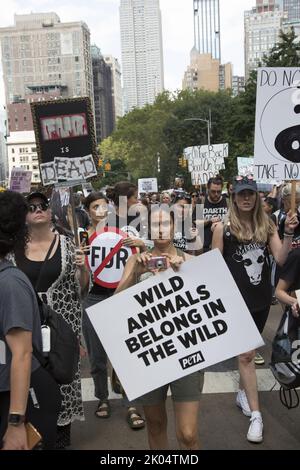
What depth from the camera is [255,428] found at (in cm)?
360

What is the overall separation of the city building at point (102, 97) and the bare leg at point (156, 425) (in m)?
144

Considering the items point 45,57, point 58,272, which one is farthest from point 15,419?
point 45,57

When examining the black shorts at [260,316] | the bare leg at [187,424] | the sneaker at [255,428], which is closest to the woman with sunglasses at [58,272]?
the bare leg at [187,424]

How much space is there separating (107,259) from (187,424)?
175 cm

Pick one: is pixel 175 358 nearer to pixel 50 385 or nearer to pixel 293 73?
pixel 50 385

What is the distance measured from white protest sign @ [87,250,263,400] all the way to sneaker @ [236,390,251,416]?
136 centimetres

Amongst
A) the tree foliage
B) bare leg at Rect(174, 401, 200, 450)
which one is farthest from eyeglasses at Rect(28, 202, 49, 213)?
the tree foliage

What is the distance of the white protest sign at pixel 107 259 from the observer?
13.7 feet

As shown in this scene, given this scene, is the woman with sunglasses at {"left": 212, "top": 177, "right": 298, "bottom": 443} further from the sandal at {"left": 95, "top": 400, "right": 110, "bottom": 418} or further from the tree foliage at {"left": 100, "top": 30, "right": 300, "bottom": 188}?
the tree foliage at {"left": 100, "top": 30, "right": 300, "bottom": 188}

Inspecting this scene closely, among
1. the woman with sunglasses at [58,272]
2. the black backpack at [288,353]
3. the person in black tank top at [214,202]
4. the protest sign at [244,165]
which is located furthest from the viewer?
the protest sign at [244,165]

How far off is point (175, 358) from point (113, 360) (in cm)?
35

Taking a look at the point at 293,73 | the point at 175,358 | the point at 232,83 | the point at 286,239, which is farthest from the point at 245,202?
the point at 232,83

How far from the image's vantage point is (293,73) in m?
4.07

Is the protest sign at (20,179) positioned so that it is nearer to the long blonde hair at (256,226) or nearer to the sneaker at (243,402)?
the long blonde hair at (256,226)
